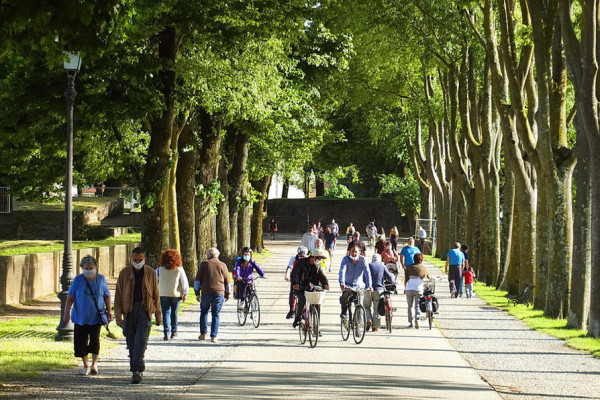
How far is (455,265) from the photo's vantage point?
27062mm

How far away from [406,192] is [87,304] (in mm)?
61854

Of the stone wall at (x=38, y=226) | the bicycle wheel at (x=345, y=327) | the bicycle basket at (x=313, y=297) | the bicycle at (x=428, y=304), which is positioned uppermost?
the stone wall at (x=38, y=226)

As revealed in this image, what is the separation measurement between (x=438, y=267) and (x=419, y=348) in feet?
83.8

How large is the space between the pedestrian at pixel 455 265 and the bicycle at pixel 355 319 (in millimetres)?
9315

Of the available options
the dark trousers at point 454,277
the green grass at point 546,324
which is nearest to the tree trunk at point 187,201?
the dark trousers at point 454,277

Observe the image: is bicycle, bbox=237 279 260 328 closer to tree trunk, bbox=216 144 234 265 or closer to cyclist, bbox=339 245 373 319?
cyclist, bbox=339 245 373 319

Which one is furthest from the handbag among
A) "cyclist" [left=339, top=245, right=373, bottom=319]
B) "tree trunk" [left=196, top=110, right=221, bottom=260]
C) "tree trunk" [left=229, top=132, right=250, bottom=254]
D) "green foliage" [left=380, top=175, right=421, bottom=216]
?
"green foliage" [left=380, top=175, right=421, bottom=216]

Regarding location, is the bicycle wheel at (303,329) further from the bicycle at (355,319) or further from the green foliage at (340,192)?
the green foliage at (340,192)

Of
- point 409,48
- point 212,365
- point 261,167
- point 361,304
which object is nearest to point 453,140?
point 409,48

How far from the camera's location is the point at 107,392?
454 inches

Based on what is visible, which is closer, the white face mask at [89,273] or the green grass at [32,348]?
the white face mask at [89,273]

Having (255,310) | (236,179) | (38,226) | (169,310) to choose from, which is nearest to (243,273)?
(255,310)

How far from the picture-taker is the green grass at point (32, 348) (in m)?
13.3

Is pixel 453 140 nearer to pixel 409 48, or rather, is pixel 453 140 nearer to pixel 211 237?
pixel 409 48
